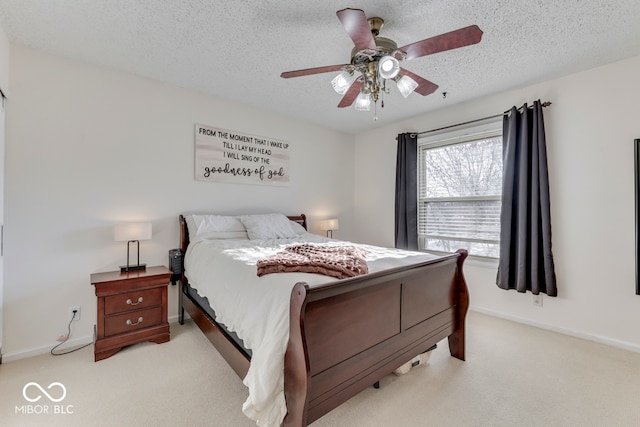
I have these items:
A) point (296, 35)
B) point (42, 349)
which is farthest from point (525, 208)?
point (42, 349)

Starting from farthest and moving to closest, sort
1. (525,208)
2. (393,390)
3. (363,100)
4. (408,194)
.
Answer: (408,194), (525,208), (363,100), (393,390)

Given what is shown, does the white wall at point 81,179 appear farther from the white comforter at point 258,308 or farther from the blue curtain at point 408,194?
the blue curtain at point 408,194

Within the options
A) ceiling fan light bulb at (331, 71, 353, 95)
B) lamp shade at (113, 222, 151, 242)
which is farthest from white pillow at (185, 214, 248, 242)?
ceiling fan light bulb at (331, 71, 353, 95)

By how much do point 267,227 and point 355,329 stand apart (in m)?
1.94

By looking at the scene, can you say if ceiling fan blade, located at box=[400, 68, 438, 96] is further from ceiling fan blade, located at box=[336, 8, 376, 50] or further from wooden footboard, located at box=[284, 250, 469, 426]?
wooden footboard, located at box=[284, 250, 469, 426]

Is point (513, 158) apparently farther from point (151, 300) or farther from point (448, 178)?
point (151, 300)

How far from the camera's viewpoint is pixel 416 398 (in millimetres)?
1753

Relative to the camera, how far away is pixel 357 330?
149 centimetres

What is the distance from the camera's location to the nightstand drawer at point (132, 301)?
7.27 ft

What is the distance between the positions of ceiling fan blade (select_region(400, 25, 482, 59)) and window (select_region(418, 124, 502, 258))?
2.02m

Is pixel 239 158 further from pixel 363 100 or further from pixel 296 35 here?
pixel 363 100

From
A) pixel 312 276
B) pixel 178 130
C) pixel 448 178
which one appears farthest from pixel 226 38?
pixel 448 178

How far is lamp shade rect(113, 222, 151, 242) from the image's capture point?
2430mm

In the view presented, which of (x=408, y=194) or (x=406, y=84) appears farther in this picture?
(x=408, y=194)
